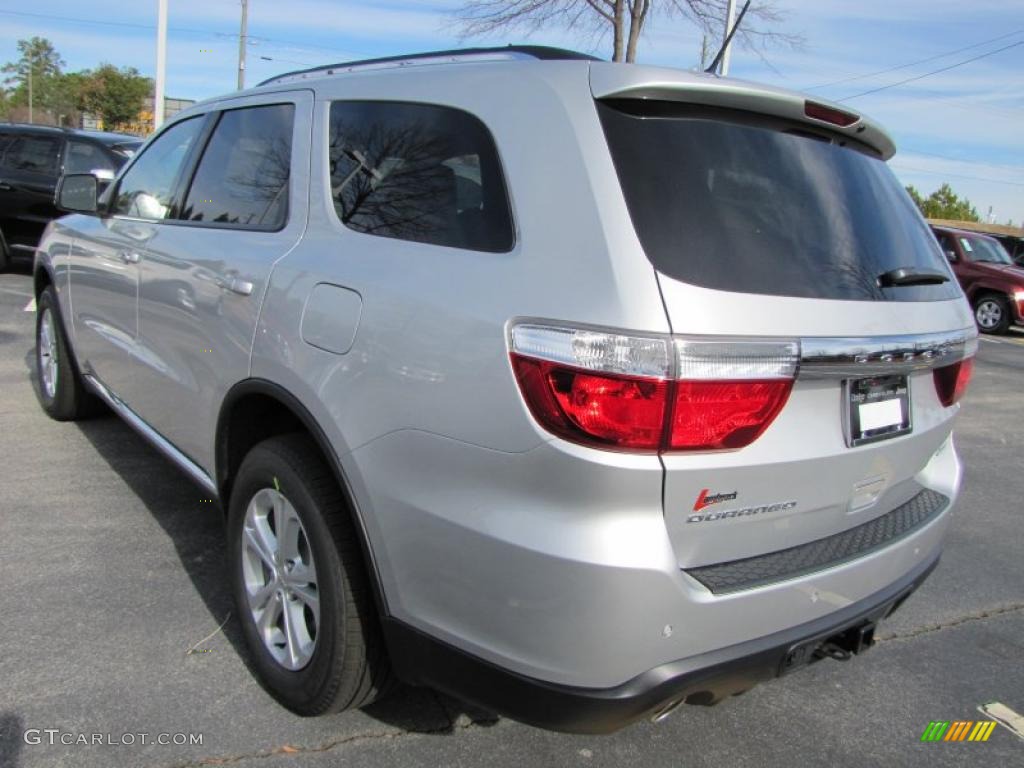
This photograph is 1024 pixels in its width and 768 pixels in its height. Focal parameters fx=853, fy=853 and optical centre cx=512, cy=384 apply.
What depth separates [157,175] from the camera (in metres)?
3.86

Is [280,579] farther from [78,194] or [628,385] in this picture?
[78,194]

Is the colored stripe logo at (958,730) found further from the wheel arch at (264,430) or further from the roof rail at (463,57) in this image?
the roof rail at (463,57)

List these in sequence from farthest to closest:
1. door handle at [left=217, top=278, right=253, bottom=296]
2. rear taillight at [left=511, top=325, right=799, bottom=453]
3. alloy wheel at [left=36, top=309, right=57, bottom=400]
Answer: alloy wheel at [left=36, top=309, right=57, bottom=400] < door handle at [left=217, top=278, right=253, bottom=296] < rear taillight at [left=511, top=325, right=799, bottom=453]

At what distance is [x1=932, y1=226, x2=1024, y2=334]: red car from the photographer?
15102 mm

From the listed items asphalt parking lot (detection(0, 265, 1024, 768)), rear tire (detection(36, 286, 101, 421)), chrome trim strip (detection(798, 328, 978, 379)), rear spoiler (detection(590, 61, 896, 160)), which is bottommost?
asphalt parking lot (detection(0, 265, 1024, 768))

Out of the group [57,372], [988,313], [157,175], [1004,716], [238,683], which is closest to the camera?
[238,683]

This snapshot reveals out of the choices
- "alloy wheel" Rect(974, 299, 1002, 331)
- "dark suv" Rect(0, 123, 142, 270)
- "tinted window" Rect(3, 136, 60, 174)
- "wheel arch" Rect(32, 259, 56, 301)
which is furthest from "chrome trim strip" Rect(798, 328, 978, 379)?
"alloy wheel" Rect(974, 299, 1002, 331)

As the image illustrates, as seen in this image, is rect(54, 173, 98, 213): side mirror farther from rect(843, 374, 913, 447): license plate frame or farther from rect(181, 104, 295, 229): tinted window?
rect(843, 374, 913, 447): license plate frame

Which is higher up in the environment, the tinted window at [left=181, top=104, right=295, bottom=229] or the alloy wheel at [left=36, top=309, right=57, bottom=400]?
the tinted window at [left=181, top=104, right=295, bottom=229]

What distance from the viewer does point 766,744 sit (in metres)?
2.59

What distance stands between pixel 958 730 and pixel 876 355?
1497 millimetres

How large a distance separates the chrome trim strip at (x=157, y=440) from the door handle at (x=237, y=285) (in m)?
0.74

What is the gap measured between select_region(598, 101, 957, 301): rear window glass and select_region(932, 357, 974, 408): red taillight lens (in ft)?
0.76

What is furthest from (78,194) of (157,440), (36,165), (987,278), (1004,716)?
(987,278)
